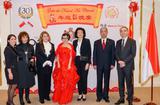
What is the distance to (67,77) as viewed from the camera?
6.00 metres

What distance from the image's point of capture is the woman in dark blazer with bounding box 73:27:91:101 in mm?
6148

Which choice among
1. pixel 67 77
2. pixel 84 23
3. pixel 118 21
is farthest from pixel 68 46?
pixel 118 21

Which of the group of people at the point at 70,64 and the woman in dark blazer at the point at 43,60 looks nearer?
the group of people at the point at 70,64

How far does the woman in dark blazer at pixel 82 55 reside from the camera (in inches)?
242

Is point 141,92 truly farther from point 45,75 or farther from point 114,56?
point 45,75

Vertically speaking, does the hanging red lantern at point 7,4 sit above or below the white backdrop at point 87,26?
above

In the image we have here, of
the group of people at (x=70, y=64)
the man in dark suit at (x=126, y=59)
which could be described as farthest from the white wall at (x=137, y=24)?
the man in dark suit at (x=126, y=59)

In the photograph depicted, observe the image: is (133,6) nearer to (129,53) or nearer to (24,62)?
(129,53)

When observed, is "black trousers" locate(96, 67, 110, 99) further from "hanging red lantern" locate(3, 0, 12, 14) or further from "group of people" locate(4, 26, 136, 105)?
"hanging red lantern" locate(3, 0, 12, 14)

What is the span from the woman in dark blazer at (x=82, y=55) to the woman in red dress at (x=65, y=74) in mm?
151

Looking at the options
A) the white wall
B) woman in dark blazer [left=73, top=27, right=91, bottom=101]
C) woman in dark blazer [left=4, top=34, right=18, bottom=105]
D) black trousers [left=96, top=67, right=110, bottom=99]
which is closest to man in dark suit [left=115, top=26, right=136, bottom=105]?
black trousers [left=96, top=67, right=110, bottom=99]

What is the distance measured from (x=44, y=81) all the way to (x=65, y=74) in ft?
1.53

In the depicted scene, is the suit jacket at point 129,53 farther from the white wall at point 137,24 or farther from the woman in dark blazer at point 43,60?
the white wall at point 137,24

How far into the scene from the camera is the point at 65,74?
6.00 m
